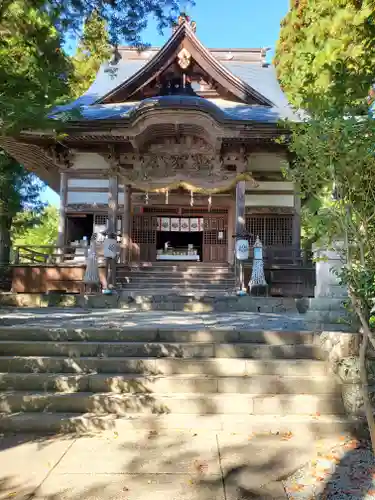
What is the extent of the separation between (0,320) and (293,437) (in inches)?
200

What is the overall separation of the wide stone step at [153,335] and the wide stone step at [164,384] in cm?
90

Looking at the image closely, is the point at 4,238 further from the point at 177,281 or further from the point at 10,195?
the point at 177,281

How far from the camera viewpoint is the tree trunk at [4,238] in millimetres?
13373

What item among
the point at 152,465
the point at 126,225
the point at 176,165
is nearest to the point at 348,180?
the point at 152,465

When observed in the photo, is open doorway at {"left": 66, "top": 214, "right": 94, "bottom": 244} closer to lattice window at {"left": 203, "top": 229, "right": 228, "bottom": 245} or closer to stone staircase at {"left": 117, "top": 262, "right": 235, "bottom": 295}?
stone staircase at {"left": 117, "top": 262, "right": 235, "bottom": 295}

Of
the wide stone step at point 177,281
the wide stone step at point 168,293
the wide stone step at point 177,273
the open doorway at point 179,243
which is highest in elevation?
the open doorway at point 179,243

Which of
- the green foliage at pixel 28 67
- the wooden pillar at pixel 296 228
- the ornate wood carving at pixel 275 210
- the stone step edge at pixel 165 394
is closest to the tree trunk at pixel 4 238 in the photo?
the green foliage at pixel 28 67

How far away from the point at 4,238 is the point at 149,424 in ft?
38.6

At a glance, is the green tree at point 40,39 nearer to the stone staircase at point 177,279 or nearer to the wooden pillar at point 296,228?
the stone staircase at point 177,279

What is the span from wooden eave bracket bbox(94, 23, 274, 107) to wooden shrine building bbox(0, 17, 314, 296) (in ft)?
0.12

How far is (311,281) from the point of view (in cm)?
1105

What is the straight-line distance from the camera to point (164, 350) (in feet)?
16.6

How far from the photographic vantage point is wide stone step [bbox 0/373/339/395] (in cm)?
451

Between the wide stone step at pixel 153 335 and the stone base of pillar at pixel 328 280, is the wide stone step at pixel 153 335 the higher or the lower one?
the lower one
